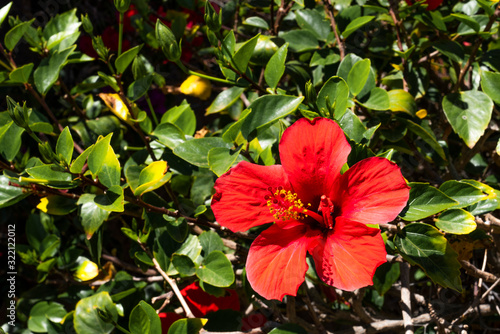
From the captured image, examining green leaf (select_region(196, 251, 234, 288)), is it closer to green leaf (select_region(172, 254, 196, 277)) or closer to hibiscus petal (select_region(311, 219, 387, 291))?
green leaf (select_region(172, 254, 196, 277))

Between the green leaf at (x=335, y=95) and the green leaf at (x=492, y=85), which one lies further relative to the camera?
the green leaf at (x=492, y=85)

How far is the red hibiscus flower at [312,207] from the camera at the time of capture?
33.2 inches

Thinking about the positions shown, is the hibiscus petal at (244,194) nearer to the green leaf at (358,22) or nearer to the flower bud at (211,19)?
the flower bud at (211,19)

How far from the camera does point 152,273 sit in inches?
65.6

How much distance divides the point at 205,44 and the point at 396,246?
147 cm

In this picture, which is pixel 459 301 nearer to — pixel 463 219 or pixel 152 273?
pixel 463 219

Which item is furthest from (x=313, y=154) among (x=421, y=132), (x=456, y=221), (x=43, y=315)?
(x=43, y=315)

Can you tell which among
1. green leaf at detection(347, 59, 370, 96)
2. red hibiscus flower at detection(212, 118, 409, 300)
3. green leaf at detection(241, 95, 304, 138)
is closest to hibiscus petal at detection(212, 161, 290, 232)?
red hibiscus flower at detection(212, 118, 409, 300)

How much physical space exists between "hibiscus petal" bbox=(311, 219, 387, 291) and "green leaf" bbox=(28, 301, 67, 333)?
1.00 metres

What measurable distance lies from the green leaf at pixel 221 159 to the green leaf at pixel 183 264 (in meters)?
0.32

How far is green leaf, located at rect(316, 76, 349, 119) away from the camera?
0.98m

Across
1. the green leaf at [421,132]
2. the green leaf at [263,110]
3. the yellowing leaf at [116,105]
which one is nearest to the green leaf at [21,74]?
the yellowing leaf at [116,105]

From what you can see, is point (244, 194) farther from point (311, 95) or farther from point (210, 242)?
point (210, 242)

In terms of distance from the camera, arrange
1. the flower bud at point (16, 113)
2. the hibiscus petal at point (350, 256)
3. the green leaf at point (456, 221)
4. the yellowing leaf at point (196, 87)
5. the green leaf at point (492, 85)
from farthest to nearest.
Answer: the yellowing leaf at point (196, 87) → the green leaf at point (492, 85) → the flower bud at point (16, 113) → the green leaf at point (456, 221) → the hibiscus petal at point (350, 256)
